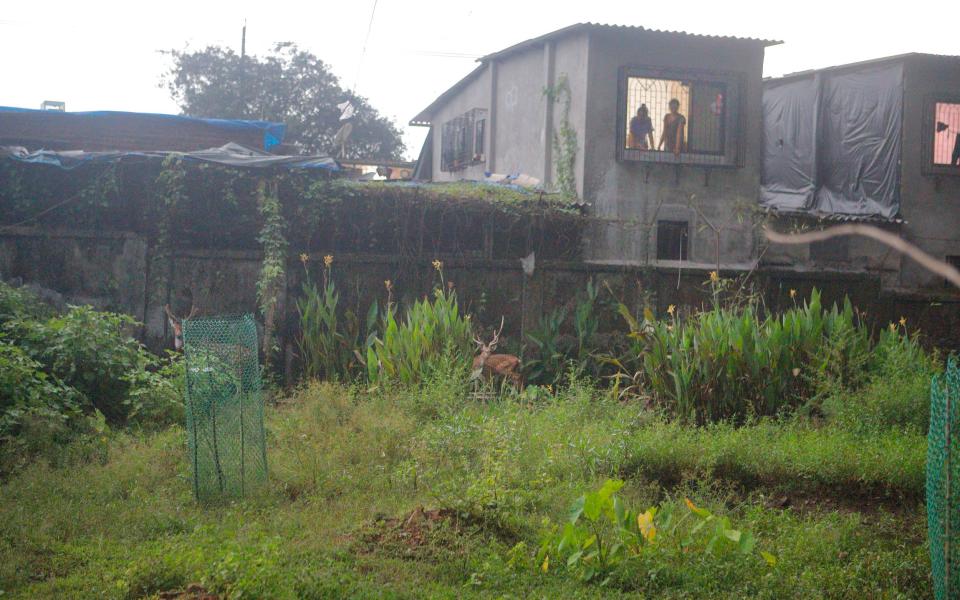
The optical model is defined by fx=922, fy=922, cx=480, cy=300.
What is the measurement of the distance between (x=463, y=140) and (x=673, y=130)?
21.1ft

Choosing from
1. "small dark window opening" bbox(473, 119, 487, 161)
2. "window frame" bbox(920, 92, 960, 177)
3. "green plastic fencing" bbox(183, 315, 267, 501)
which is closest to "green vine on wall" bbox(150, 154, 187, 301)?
"green plastic fencing" bbox(183, 315, 267, 501)

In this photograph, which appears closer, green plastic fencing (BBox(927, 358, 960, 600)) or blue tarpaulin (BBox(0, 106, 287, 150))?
green plastic fencing (BBox(927, 358, 960, 600))

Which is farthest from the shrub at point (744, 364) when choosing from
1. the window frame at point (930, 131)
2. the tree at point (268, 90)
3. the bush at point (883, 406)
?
the tree at point (268, 90)

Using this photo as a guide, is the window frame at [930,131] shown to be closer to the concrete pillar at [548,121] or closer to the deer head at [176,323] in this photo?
→ the concrete pillar at [548,121]

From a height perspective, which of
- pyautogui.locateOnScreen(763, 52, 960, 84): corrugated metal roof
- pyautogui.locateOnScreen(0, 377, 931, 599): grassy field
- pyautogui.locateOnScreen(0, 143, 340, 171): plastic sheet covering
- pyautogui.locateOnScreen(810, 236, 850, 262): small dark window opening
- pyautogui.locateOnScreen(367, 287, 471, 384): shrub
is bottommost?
pyautogui.locateOnScreen(0, 377, 931, 599): grassy field

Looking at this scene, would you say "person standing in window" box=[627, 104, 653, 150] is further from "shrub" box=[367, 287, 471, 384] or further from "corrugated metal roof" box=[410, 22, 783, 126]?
"shrub" box=[367, 287, 471, 384]

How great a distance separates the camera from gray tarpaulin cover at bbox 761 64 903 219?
18047mm

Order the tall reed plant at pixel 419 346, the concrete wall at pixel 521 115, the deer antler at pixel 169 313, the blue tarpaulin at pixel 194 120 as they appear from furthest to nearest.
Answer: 1. the concrete wall at pixel 521 115
2. the blue tarpaulin at pixel 194 120
3. the deer antler at pixel 169 313
4. the tall reed plant at pixel 419 346

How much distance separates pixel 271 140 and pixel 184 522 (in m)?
10.9

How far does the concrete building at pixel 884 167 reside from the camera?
17797 mm

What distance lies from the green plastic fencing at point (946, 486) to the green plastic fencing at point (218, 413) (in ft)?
14.5

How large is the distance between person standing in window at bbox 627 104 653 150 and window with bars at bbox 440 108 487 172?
15.5ft

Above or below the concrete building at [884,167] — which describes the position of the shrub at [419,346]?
below

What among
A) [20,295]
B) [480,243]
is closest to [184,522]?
[20,295]
